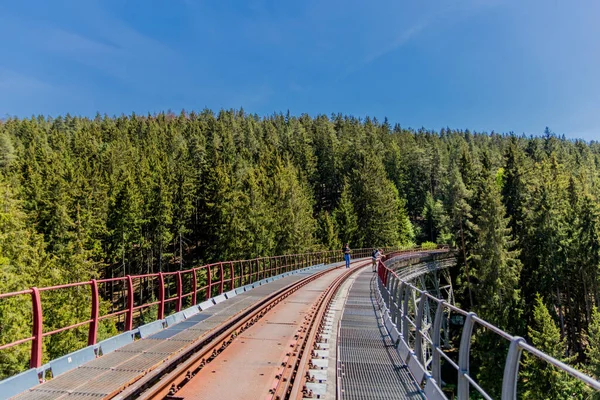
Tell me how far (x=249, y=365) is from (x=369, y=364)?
2297mm

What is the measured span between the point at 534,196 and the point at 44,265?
50.8 meters

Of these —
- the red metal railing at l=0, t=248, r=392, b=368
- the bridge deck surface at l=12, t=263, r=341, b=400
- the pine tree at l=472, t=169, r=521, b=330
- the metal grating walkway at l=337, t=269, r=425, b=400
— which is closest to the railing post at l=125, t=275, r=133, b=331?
the red metal railing at l=0, t=248, r=392, b=368

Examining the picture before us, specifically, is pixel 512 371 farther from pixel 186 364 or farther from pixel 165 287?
pixel 165 287

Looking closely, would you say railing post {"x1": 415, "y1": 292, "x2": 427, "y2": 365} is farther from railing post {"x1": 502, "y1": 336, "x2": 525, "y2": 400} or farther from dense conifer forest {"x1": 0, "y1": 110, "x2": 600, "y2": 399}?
dense conifer forest {"x1": 0, "y1": 110, "x2": 600, "y2": 399}

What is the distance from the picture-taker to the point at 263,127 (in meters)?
128

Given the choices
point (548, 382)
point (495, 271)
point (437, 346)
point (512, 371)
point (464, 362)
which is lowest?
point (548, 382)

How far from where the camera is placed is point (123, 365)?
6.72 metres

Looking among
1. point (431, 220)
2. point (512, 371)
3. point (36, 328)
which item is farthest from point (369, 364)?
point (431, 220)

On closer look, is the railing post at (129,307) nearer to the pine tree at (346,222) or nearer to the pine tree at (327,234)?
the pine tree at (327,234)

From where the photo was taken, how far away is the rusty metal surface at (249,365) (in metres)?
5.95

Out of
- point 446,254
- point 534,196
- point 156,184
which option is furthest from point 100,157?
point 534,196

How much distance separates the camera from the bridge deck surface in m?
5.34

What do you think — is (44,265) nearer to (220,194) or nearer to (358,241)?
(220,194)

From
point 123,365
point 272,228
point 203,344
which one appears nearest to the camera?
point 123,365
